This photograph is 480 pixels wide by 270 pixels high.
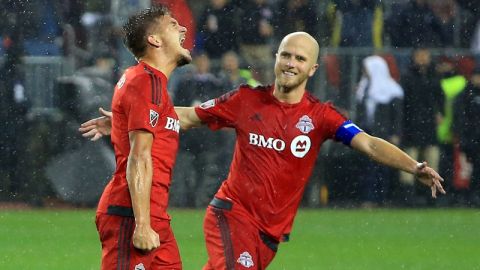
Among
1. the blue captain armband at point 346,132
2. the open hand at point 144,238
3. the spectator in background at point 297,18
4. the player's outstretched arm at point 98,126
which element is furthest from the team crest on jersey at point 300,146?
the spectator in background at point 297,18

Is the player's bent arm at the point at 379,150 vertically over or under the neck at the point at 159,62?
under

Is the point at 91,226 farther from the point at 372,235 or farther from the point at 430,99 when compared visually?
the point at 430,99

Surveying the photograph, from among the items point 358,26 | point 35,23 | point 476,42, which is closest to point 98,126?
point 35,23

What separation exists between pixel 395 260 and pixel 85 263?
2.71 m

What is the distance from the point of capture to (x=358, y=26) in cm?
1647

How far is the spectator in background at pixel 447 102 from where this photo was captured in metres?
15.9

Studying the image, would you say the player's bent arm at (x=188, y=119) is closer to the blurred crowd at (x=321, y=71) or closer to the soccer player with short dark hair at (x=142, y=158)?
the soccer player with short dark hair at (x=142, y=158)

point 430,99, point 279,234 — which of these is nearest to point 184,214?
point 430,99

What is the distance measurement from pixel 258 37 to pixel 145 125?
10051mm

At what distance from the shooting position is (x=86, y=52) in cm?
1590

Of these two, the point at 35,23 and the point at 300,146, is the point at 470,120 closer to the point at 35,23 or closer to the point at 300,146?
the point at 35,23

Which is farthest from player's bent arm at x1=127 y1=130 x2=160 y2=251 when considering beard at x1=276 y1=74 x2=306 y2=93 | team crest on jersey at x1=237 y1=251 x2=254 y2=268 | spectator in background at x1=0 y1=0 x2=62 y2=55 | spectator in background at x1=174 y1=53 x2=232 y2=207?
spectator in background at x1=0 y1=0 x2=62 y2=55

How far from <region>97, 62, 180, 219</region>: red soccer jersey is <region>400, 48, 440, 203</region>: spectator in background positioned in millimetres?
9781

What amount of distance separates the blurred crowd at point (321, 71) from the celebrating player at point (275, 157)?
790cm
